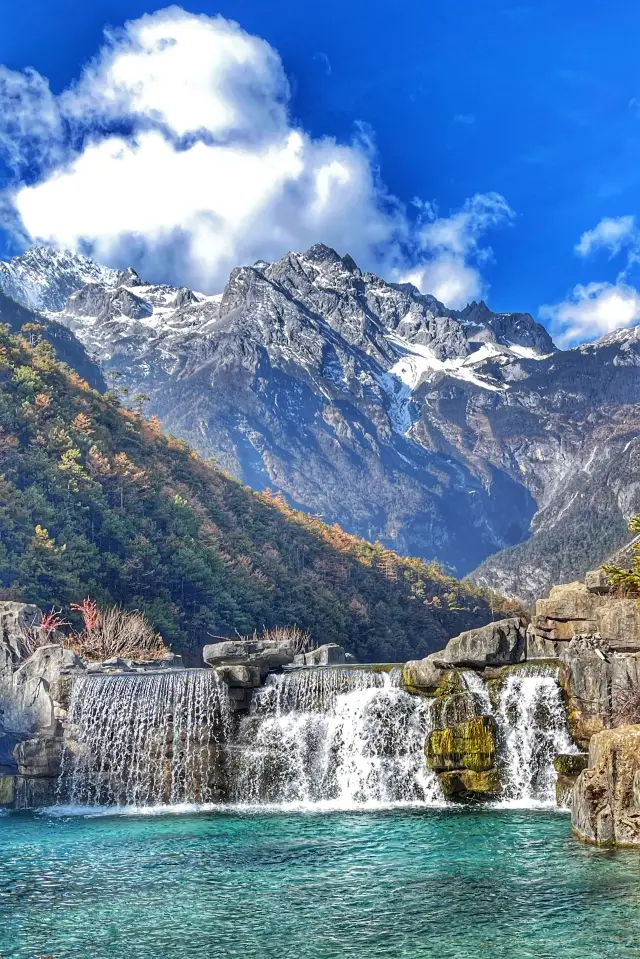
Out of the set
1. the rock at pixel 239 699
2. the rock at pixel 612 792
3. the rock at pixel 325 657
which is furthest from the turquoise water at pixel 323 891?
the rock at pixel 325 657

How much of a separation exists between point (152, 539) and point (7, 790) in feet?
108

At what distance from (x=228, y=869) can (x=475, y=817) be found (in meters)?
8.10

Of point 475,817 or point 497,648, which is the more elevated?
point 497,648

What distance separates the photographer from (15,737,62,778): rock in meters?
28.7

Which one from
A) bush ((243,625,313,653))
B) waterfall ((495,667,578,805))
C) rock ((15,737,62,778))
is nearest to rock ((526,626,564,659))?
waterfall ((495,667,578,805))

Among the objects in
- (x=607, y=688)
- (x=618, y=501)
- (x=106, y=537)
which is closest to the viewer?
(x=607, y=688)

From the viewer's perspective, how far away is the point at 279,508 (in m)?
87.9

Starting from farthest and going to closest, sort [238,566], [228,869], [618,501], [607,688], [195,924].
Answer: [618,501] < [238,566] < [607,688] < [228,869] < [195,924]

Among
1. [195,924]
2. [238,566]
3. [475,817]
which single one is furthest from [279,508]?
[195,924]

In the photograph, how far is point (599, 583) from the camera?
30359mm

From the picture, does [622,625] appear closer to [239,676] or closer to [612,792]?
[612,792]

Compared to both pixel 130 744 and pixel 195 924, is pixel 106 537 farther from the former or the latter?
pixel 195 924

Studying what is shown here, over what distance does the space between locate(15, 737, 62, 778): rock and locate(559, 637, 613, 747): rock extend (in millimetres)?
16558

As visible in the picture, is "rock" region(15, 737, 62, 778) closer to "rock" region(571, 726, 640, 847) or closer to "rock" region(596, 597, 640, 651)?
"rock" region(571, 726, 640, 847)
